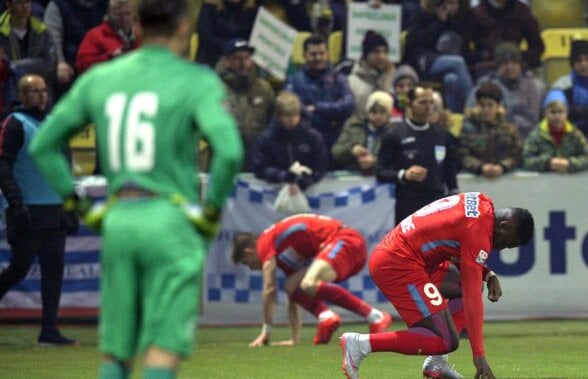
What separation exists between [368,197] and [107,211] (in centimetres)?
949

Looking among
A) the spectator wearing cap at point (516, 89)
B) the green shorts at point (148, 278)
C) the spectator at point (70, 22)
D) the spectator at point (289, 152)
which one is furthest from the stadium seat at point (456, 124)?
the green shorts at point (148, 278)

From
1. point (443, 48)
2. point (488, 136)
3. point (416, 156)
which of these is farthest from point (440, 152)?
point (443, 48)

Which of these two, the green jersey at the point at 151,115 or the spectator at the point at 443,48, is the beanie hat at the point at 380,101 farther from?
the green jersey at the point at 151,115

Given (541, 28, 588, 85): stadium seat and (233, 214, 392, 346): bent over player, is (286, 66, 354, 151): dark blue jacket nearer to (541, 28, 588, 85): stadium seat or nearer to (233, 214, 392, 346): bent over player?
(233, 214, 392, 346): bent over player

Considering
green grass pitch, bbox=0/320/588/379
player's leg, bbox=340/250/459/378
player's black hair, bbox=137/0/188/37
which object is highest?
player's black hair, bbox=137/0/188/37

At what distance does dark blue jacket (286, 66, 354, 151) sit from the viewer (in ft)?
53.3

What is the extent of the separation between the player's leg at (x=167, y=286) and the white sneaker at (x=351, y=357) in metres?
4.18

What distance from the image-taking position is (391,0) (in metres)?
18.5

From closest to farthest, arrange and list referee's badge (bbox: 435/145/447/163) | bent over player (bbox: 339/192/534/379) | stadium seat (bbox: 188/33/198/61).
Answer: bent over player (bbox: 339/192/534/379) < referee's badge (bbox: 435/145/447/163) < stadium seat (bbox: 188/33/198/61)

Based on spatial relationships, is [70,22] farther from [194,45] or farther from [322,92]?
[322,92]

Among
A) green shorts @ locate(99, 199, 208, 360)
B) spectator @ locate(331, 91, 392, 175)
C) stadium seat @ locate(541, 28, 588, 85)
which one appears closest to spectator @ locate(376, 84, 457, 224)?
spectator @ locate(331, 91, 392, 175)

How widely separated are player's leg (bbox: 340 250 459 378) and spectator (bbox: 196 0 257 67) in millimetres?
6995

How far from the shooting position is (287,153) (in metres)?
15.3

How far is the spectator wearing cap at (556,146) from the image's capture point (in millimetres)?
15781
